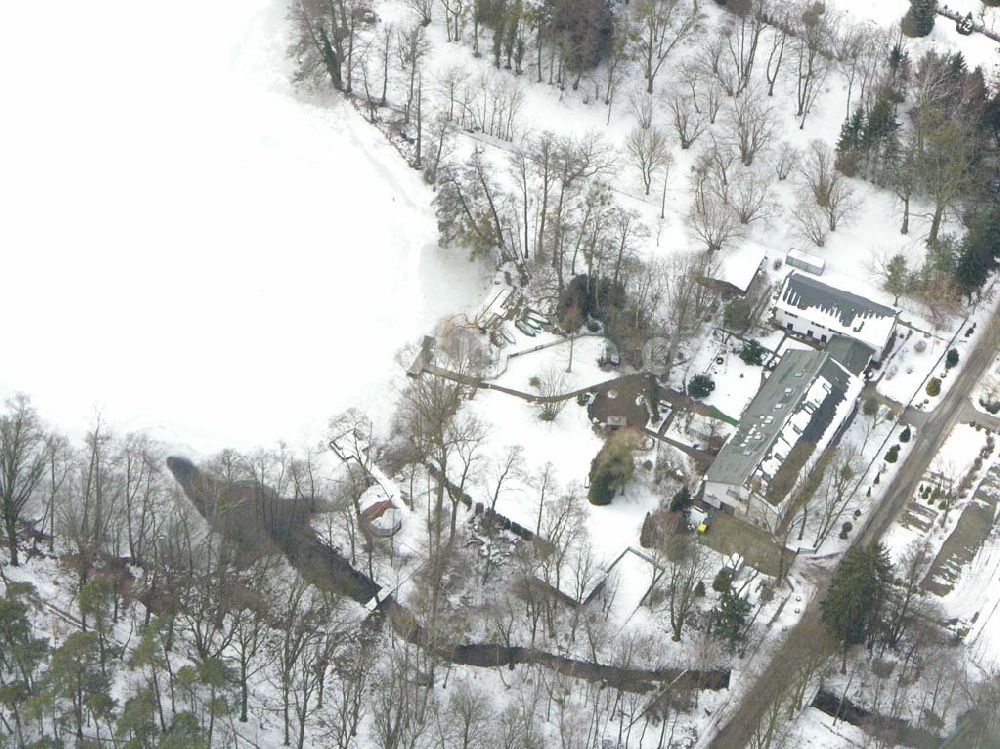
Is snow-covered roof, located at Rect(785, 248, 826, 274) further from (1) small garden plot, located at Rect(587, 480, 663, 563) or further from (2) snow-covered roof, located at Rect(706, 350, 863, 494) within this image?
(1) small garden plot, located at Rect(587, 480, 663, 563)

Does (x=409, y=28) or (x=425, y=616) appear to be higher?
(x=409, y=28)

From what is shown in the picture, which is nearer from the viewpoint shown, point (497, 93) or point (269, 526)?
point (269, 526)

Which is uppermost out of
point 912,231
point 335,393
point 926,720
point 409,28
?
point 409,28

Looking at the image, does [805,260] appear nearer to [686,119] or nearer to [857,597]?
[686,119]

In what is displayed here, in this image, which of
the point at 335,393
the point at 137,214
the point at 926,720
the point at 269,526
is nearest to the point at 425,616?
the point at 269,526

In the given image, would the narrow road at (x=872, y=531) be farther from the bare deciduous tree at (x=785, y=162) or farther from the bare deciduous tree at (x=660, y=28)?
the bare deciduous tree at (x=660, y=28)

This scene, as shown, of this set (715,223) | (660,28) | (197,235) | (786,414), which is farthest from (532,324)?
(660,28)

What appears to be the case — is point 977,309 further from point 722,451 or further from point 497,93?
point 497,93
